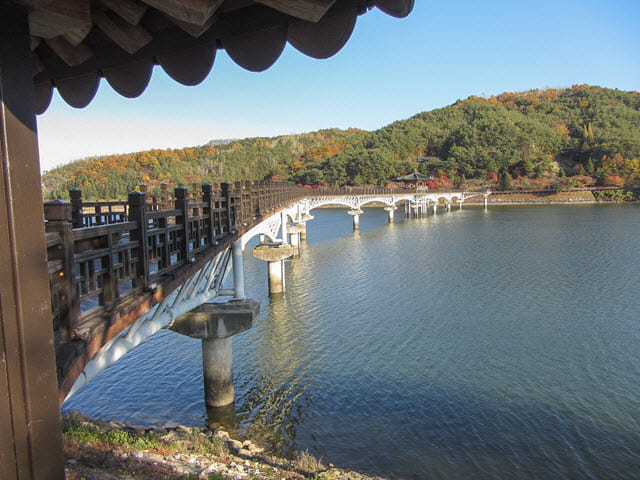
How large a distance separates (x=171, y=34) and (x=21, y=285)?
7.53 ft

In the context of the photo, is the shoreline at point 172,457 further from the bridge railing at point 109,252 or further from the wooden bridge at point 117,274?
the bridge railing at point 109,252

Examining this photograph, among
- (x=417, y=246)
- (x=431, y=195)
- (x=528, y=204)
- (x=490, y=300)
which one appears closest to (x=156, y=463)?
(x=490, y=300)

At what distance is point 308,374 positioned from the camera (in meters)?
14.4

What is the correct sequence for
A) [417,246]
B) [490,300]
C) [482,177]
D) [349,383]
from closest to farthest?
[349,383] < [490,300] < [417,246] < [482,177]


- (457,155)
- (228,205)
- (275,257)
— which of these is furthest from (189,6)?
(457,155)

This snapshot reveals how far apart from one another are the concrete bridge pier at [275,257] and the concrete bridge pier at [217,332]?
10.3m

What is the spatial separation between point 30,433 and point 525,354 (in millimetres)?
15332

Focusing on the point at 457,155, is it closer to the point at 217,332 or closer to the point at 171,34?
the point at 217,332

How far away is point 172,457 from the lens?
323 inches

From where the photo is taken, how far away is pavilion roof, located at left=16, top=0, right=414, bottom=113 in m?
2.77

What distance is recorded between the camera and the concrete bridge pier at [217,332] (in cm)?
1154

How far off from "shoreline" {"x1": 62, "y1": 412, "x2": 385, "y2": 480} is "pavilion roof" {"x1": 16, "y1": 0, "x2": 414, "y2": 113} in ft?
15.4

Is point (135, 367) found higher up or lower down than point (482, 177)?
lower down

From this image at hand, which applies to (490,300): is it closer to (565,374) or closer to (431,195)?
(565,374)
